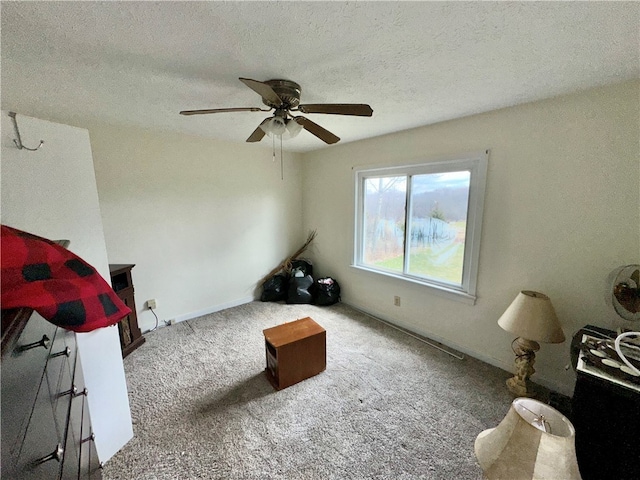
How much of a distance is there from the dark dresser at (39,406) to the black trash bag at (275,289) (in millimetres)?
2593

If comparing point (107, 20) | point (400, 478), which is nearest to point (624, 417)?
point (400, 478)

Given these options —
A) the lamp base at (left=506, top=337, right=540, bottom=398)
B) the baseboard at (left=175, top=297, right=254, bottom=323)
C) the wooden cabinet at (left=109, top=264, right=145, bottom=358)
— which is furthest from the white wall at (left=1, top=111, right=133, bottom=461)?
the lamp base at (left=506, top=337, right=540, bottom=398)

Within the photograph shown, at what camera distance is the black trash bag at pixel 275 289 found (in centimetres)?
365

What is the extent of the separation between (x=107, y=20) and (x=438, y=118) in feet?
7.48

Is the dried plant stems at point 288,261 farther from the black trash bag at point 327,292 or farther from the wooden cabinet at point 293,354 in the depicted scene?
the wooden cabinet at point 293,354

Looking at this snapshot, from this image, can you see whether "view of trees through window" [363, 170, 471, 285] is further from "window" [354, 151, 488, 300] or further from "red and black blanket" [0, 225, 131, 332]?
"red and black blanket" [0, 225, 131, 332]

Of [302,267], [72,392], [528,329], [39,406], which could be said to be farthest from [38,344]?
[302,267]

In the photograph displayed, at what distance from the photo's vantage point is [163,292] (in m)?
2.94

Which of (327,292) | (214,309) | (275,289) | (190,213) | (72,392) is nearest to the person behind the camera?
(72,392)

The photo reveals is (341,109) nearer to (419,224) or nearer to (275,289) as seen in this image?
(419,224)

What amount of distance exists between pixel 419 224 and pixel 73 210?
275 cm

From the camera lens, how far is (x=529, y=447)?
740 millimetres

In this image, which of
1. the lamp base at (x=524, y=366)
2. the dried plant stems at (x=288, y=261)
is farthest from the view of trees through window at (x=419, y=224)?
the dried plant stems at (x=288, y=261)

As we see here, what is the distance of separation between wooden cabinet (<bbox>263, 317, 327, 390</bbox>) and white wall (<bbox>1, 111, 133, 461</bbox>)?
943mm
